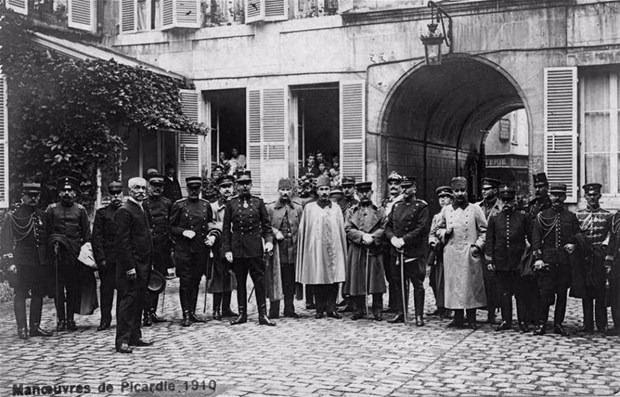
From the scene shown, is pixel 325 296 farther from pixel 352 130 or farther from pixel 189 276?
pixel 352 130

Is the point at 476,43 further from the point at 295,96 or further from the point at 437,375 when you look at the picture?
A: the point at 437,375

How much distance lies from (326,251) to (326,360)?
2.88 m

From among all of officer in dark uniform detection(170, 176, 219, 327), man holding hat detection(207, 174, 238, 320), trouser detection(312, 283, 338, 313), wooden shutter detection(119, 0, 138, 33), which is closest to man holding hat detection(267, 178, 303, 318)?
trouser detection(312, 283, 338, 313)

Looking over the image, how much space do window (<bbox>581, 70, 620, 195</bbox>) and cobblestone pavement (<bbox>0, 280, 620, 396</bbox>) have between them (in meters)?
5.08

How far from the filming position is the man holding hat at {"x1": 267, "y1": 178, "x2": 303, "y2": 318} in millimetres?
10625

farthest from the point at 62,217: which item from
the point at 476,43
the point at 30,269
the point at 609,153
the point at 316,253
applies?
the point at 609,153

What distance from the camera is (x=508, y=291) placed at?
941 cm

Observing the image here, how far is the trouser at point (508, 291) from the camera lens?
940 centimetres

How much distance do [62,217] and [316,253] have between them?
3.26 meters

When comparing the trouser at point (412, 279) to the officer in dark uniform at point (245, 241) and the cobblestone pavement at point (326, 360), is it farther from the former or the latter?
the officer in dark uniform at point (245, 241)

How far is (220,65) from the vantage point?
16.4 meters

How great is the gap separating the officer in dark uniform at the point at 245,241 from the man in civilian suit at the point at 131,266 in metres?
1.67

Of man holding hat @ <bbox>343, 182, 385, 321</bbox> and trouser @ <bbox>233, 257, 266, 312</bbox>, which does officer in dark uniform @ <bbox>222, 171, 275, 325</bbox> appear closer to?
trouser @ <bbox>233, 257, 266, 312</bbox>

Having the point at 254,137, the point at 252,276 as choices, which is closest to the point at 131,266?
the point at 252,276
